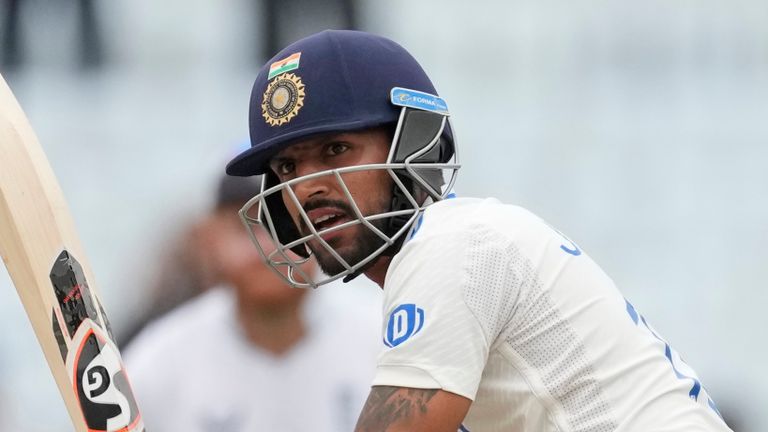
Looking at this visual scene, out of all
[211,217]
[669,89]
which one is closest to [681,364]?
[211,217]

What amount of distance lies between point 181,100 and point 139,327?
77cm

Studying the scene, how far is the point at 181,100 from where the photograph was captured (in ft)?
12.4

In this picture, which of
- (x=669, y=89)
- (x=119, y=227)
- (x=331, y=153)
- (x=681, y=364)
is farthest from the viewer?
(x=669, y=89)

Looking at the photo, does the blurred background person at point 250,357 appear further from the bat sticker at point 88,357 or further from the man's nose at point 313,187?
the man's nose at point 313,187

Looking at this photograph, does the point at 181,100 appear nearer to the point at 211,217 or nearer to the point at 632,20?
the point at 211,217

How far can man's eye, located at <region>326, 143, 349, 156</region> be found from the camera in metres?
2.13

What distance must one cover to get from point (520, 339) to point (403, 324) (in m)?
0.18

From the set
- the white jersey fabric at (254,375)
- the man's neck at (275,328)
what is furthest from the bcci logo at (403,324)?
the man's neck at (275,328)

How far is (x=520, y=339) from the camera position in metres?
1.74

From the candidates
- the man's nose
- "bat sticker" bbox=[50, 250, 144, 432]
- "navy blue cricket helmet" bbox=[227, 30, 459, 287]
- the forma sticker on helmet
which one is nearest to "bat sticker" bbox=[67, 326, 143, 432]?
"bat sticker" bbox=[50, 250, 144, 432]

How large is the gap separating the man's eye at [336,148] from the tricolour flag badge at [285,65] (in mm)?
157

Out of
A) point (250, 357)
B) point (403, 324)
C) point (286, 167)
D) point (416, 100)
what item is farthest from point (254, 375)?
point (403, 324)

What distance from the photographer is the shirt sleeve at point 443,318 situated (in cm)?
165

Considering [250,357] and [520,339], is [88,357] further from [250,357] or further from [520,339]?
[250,357]
